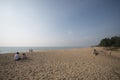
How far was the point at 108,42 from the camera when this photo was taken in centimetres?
3139

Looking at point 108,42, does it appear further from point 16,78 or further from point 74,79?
point 16,78

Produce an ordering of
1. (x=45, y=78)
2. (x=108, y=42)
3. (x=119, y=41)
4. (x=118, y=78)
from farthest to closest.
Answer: (x=108, y=42), (x=119, y=41), (x=118, y=78), (x=45, y=78)

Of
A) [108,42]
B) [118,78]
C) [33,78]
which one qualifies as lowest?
[118,78]

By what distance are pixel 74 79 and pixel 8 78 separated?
4.42 metres

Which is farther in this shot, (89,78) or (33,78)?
(89,78)

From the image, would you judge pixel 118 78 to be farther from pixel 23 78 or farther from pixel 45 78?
pixel 23 78

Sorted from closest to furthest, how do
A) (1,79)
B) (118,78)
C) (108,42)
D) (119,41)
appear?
(1,79) → (118,78) → (119,41) → (108,42)

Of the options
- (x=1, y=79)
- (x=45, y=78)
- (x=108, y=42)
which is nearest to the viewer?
(x=1, y=79)

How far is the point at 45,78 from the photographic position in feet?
17.2

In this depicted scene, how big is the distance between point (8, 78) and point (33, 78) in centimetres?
163

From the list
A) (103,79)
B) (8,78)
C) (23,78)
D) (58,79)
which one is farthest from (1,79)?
(103,79)

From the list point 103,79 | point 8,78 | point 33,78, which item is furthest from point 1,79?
point 103,79

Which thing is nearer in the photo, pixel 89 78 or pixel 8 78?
pixel 8 78

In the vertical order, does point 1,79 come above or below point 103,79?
above
